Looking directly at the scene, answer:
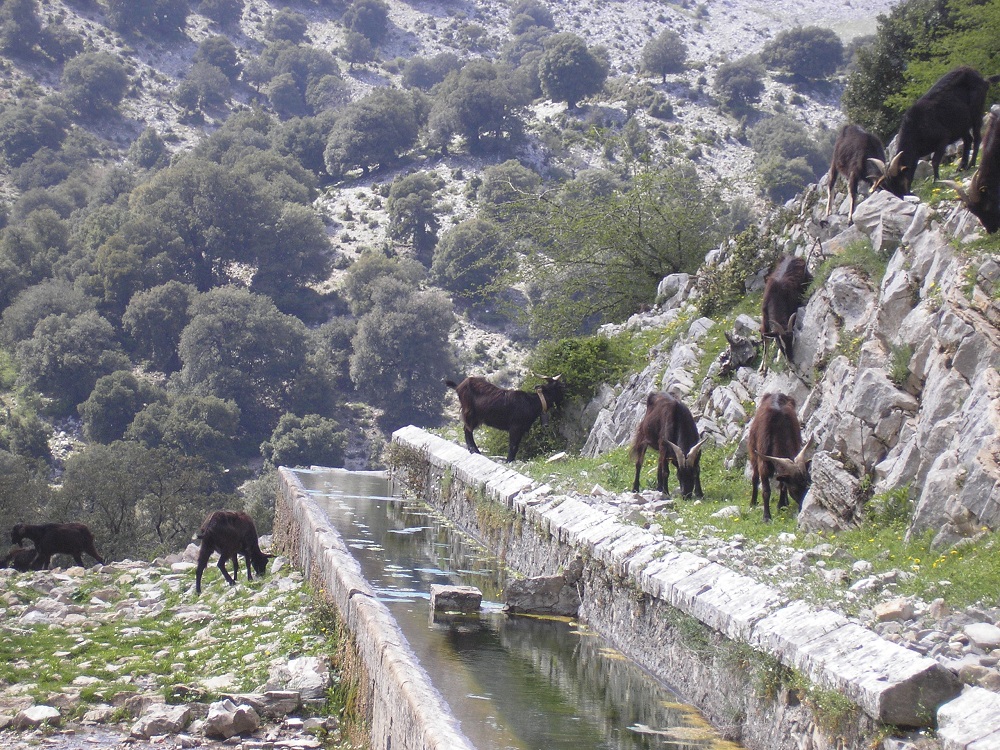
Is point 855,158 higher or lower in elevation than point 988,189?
higher

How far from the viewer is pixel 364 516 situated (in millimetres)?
18578

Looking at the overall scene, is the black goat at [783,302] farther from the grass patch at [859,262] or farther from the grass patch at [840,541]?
the grass patch at [840,541]

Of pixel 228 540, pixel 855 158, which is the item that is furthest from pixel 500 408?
pixel 855 158

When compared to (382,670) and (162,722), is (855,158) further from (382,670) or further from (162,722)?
(162,722)

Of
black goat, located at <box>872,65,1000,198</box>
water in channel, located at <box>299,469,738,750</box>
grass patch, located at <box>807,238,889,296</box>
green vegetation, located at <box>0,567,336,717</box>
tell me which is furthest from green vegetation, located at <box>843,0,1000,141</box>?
green vegetation, located at <box>0,567,336,717</box>

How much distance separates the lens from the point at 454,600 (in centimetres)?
1142

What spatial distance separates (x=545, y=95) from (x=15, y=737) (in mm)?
118567

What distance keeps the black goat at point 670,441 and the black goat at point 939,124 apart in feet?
13.1

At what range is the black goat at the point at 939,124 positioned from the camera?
14.3 m

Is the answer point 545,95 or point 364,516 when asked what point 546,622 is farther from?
point 545,95

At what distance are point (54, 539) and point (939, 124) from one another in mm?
16168

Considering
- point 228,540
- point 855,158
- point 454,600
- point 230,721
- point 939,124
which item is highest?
point 939,124

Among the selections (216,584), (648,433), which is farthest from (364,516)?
(648,433)

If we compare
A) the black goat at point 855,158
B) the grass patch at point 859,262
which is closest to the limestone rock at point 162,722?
the grass patch at point 859,262
